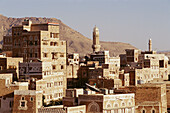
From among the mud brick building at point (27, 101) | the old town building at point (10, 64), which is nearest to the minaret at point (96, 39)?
the old town building at point (10, 64)

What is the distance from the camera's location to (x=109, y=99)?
64.5m

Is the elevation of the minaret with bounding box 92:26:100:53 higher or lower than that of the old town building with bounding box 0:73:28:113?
higher

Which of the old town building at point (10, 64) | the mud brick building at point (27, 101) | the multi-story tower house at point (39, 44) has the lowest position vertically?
the mud brick building at point (27, 101)

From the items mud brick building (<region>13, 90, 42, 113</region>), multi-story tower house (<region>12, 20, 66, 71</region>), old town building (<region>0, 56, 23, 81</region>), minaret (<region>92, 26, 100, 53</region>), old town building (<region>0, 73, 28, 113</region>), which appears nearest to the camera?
mud brick building (<region>13, 90, 42, 113</region>)

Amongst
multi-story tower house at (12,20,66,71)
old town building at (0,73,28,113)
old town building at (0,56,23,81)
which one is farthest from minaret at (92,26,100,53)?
old town building at (0,73,28,113)

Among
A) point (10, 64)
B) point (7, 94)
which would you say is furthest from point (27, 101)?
point (10, 64)

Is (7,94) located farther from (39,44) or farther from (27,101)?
(39,44)

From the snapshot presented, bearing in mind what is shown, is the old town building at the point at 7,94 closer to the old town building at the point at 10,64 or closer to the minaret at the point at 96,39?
the old town building at the point at 10,64

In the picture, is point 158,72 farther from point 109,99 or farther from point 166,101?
point 109,99

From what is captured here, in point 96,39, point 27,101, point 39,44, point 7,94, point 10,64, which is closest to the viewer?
point 27,101

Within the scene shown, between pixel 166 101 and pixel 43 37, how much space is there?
78.2ft

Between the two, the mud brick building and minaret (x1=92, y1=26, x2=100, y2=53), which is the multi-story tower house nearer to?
the mud brick building

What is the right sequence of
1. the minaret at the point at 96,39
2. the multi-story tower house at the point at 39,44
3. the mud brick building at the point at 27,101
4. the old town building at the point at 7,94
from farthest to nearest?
the minaret at the point at 96,39
the multi-story tower house at the point at 39,44
the old town building at the point at 7,94
the mud brick building at the point at 27,101

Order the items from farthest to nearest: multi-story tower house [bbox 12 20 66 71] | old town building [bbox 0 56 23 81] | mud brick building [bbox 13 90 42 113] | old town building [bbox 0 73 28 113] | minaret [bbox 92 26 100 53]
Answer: minaret [bbox 92 26 100 53], multi-story tower house [bbox 12 20 66 71], old town building [bbox 0 56 23 81], old town building [bbox 0 73 28 113], mud brick building [bbox 13 90 42 113]
